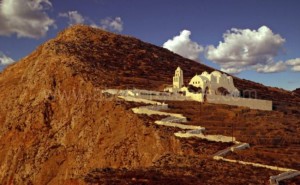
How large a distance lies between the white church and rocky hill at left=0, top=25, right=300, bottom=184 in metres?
6.33

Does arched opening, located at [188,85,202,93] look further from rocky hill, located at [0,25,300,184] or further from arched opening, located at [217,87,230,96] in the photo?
rocky hill, located at [0,25,300,184]

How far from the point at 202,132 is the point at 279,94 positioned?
195 feet

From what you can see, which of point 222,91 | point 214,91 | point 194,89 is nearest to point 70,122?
point 194,89

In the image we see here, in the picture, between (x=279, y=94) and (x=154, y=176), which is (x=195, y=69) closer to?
(x=279, y=94)

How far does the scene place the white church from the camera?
61844 mm

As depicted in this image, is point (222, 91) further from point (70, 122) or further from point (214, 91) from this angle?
point (70, 122)

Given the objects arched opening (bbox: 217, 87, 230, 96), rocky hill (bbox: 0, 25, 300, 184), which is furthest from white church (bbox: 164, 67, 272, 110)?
rocky hill (bbox: 0, 25, 300, 184)

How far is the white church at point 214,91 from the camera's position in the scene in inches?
2435

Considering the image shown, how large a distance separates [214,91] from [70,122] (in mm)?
23240

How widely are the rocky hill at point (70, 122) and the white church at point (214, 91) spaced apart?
20.8 ft

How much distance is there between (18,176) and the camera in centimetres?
5481

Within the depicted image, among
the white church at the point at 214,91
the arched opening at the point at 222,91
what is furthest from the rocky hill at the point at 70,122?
the arched opening at the point at 222,91

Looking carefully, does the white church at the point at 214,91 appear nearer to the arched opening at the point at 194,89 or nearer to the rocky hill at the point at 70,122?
the arched opening at the point at 194,89

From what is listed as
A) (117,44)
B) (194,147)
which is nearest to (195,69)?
(117,44)
